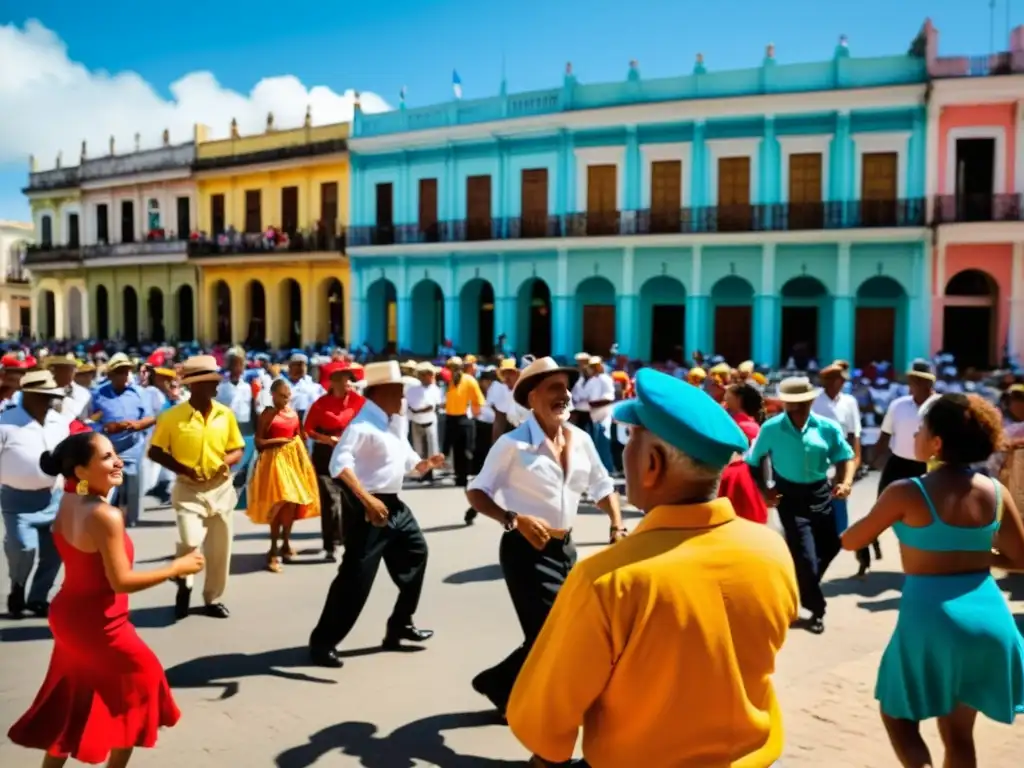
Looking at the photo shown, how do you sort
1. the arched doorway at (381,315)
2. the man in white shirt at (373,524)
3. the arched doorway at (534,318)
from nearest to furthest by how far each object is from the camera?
the man in white shirt at (373,524) → the arched doorway at (534,318) → the arched doorway at (381,315)

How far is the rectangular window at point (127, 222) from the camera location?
3724 centimetres

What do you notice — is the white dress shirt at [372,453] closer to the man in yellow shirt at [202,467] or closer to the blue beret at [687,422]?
the man in yellow shirt at [202,467]

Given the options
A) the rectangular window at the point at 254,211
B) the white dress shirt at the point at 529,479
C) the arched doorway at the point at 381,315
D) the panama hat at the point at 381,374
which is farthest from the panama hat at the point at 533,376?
the rectangular window at the point at 254,211

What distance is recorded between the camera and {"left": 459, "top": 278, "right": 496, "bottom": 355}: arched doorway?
95.3ft

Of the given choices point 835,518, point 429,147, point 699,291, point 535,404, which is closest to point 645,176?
point 699,291

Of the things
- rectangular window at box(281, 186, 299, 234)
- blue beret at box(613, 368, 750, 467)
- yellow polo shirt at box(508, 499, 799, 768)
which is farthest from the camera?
rectangular window at box(281, 186, 299, 234)

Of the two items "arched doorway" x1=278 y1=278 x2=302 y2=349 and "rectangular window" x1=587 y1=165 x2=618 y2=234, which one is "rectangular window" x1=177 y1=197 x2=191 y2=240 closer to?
"arched doorway" x1=278 y1=278 x2=302 y2=349

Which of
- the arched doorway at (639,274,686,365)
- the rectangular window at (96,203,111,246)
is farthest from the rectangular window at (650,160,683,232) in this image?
the rectangular window at (96,203,111,246)

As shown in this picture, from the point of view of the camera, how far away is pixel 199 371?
22.2 ft

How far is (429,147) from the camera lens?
28.4 meters

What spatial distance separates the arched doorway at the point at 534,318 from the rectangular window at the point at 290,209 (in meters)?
8.95

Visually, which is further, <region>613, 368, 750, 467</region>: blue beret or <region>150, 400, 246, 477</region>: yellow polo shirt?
<region>150, 400, 246, 477</region>: yellow polo shirt

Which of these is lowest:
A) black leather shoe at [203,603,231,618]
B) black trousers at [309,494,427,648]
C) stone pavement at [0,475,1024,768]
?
stone pavement at [0,475,1024,768]

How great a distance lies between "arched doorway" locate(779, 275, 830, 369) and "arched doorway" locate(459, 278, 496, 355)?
28.6 ft
